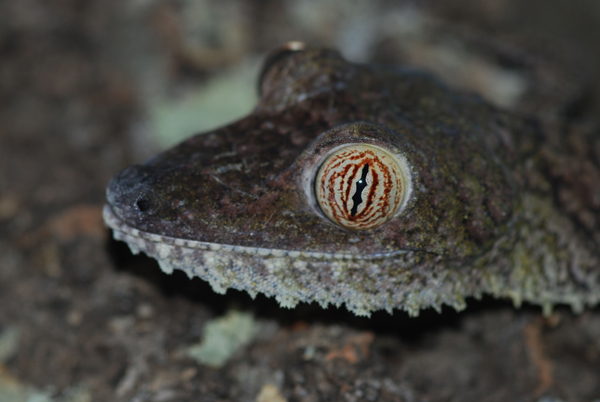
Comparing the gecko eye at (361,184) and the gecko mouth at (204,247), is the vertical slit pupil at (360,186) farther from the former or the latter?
the gecko mouth at (204,247)

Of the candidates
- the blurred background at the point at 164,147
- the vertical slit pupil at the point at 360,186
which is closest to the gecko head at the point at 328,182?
the vertical slit pupil at the point at 360,186

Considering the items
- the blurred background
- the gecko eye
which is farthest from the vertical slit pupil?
the blurred background

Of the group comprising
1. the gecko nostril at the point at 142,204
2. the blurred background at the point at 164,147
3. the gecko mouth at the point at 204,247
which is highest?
the gecko nostril at the point at 142,204

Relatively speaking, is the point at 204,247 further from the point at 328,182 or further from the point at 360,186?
the point at 360,186

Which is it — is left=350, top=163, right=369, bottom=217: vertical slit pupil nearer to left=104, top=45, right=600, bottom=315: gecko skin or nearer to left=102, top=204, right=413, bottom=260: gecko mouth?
left=104, top=45, right=600, bottom=315: gecko skin

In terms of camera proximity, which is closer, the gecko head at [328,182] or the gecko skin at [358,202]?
the gecko head at [328,182]

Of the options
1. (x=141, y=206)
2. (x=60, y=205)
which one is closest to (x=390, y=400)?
(x=141, y=206)
